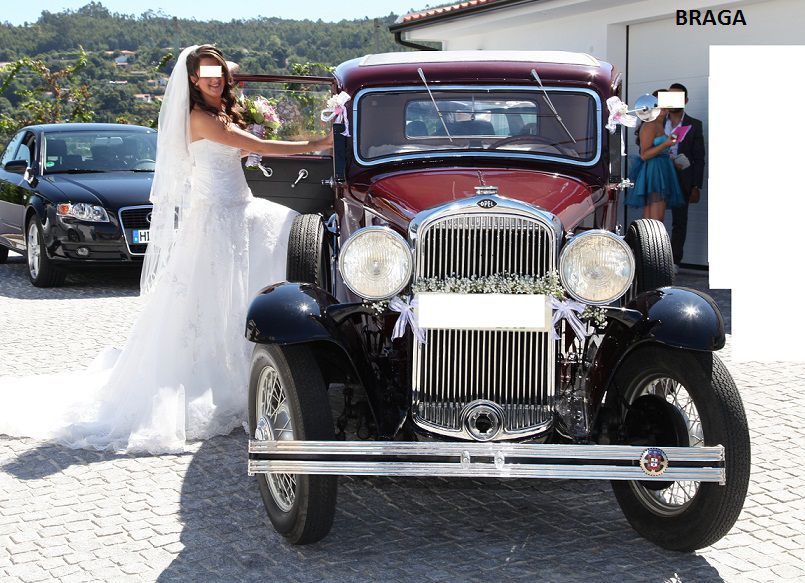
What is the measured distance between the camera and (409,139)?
5391mm

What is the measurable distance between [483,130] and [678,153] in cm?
674

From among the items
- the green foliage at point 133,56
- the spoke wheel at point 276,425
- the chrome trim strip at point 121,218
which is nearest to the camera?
the spoke wheel at point 276,425

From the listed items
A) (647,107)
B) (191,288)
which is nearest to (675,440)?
(647,107)

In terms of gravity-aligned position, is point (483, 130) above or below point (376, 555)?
above

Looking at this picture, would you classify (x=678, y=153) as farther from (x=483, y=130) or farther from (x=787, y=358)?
(x=483, y=130)

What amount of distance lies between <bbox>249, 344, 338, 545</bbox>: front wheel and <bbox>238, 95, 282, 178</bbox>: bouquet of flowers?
2.44m

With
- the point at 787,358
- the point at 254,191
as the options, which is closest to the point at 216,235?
the point at 254,191

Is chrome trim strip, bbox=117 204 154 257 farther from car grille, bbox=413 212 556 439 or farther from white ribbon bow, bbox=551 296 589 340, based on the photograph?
white ribbon bow, bbox=551 296 589 340

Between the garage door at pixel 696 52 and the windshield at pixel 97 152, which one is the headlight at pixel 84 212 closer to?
the windshield at pixel 97 152

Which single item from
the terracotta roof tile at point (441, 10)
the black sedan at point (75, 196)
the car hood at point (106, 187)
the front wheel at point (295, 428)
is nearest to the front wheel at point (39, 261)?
the black sedan at point (75, 196)

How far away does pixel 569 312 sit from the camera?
13.2ft

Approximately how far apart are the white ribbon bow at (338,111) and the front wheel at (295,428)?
1.61 metres

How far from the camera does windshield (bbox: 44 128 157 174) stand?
12141 mm

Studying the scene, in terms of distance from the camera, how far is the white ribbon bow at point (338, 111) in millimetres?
5469
